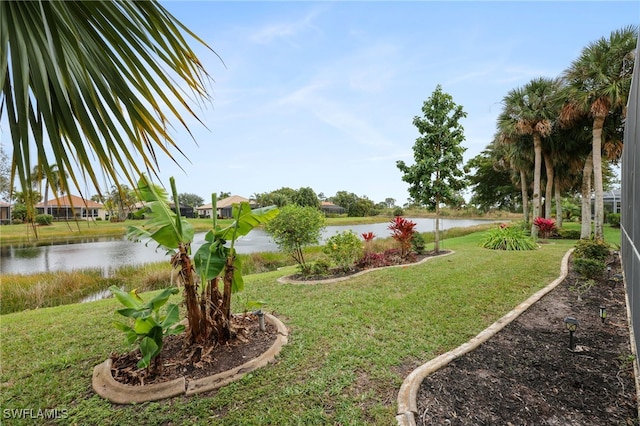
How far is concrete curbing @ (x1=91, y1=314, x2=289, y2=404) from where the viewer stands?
104 inches

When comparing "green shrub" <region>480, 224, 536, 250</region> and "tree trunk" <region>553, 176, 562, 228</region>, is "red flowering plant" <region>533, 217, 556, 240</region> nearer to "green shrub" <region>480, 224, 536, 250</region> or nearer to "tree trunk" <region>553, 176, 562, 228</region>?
"green shrub" <region>480, 224, 536, 250</region>

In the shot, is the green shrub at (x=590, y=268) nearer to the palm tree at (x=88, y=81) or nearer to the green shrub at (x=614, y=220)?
the palm tree at (x=88, y=81)

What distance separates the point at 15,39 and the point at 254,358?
10.2 ft

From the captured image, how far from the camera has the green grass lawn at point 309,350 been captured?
2459 millimetres

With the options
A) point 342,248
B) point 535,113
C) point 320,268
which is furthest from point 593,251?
point 535,113

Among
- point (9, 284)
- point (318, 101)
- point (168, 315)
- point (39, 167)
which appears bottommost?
point (9, 284)

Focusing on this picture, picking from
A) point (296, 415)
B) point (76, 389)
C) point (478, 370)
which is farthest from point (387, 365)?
point (76, 389)

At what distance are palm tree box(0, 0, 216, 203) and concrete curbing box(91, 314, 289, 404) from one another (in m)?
2.31

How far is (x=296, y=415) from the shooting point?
7.84 feet

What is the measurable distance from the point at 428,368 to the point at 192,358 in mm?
2467

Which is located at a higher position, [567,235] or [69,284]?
[567,235]

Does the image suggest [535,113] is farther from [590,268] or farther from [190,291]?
[190,291]

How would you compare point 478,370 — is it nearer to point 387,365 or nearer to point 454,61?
point 387,365

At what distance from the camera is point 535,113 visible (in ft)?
45.0
